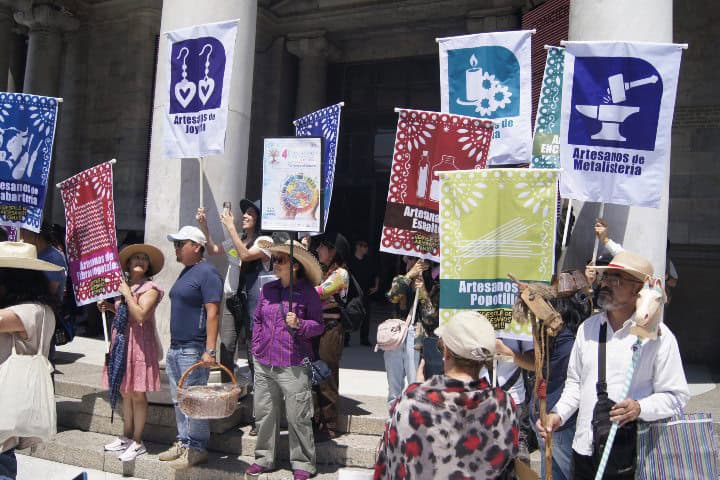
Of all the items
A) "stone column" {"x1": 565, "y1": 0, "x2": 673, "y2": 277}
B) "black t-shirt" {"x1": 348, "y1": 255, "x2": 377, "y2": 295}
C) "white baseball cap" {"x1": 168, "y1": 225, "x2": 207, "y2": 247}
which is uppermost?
"stone column" {"x1": 565, "y1": 0, "x2": 673, "y2": 277}

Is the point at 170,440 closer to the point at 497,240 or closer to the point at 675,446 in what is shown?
the point at 497,240

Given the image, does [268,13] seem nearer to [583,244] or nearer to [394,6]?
[394,6]

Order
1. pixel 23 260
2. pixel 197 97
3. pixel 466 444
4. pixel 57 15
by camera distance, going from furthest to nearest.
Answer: pixel 57 15 < pixel 197 97 < pixel 23 260 < pixel 466 444

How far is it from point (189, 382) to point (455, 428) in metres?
3.30

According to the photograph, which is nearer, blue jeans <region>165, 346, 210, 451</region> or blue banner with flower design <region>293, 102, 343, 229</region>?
blue jeans <region>165, 346, 210, 451</region>

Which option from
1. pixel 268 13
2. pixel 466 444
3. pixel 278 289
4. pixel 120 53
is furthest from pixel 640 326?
pixel 120 53

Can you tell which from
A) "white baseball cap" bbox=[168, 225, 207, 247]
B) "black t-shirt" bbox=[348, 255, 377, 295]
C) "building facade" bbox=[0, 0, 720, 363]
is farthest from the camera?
"building facade" bbox=[0, 0, 720, 363]

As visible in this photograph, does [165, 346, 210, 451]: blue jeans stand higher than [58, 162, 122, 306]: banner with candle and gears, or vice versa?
[58, 162, 122, 306]: banner with candle and gears

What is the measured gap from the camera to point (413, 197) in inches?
203

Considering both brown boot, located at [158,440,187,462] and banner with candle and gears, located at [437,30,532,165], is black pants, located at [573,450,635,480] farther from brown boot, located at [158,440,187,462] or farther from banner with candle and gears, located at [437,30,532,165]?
brown boot, located at [158,440,187,462]

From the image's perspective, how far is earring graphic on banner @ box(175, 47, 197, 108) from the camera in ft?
19.9

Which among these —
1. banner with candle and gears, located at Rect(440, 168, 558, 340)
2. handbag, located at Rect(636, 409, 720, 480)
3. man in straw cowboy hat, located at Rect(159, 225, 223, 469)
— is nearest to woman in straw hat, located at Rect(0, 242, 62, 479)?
man in straw cowboy hat, located at Rect(159, 225, 223, 469)

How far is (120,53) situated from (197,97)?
8.94 meters

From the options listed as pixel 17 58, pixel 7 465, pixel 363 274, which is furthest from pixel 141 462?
pixel 17 58
